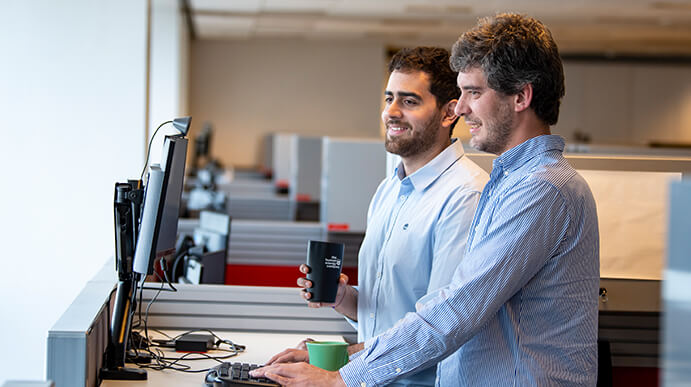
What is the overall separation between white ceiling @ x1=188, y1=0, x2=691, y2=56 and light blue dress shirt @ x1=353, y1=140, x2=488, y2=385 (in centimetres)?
688

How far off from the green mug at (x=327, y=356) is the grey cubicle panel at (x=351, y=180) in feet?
8.34

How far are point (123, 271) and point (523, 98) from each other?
944 millimetres

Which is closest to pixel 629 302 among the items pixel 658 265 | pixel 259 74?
pixel 658 265

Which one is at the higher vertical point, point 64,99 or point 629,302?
point 64,99

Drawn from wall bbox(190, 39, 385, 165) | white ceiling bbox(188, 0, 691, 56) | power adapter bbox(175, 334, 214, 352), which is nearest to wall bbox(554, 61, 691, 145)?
white ceiling bbox(188, 0, 691, 56)

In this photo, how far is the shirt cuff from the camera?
1367 mm

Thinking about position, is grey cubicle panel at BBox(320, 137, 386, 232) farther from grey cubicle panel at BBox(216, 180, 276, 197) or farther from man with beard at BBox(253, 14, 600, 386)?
grey cubicle panel at BBox(216, 180, 276, 197)

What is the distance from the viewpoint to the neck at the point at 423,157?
182cm

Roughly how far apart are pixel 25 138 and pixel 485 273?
255 cm

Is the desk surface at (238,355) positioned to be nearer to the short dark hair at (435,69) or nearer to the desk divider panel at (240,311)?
the desk divider panel at (240,311)

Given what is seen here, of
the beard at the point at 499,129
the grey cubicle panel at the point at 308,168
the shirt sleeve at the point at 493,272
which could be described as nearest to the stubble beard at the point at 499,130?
the beard at the point at 499,129

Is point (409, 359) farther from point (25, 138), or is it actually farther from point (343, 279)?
point (25, 138)

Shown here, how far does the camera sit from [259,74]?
12.4 m

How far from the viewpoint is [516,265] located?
1.27 metres
